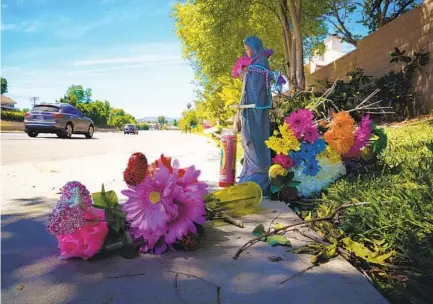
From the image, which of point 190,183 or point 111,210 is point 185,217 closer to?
point 190,183

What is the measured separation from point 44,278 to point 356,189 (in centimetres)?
254

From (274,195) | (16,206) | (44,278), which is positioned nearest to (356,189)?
(274,195)

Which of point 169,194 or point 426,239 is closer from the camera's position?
point 426,239

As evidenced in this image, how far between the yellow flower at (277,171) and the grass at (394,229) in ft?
1.54

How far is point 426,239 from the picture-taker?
6.53ft

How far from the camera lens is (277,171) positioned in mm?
3693

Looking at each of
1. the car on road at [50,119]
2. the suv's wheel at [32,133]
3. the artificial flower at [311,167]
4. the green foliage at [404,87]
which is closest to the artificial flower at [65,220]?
the artificial flower at [311,167]

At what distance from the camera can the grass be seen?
175cm

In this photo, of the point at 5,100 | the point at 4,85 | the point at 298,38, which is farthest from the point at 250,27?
the point at 4,85

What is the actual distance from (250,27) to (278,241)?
18.2 metres

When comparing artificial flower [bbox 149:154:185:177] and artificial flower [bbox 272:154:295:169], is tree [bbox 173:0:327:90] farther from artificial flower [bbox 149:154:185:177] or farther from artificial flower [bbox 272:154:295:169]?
artificial flower [bbox 149:154:185:177]

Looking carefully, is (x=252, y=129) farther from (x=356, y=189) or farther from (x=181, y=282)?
(x=181, y=282)

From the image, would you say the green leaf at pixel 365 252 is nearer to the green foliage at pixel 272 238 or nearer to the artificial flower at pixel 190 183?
the green foliage at pixel 272 238

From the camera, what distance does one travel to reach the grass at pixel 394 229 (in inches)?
68.8
